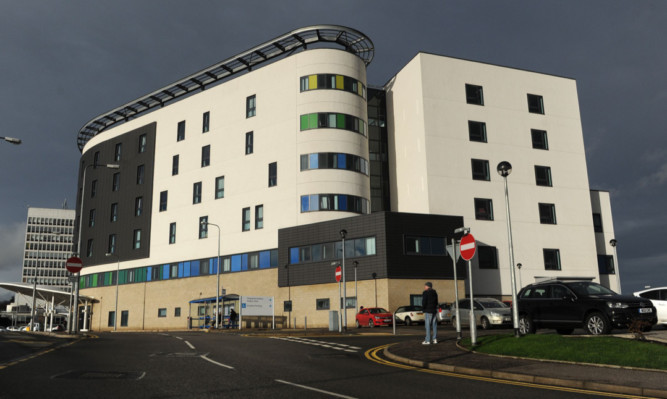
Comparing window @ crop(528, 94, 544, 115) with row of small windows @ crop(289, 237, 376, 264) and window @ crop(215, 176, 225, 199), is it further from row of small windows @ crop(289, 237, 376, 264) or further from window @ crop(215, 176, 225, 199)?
window @ crop(215, 176, 225, 199)

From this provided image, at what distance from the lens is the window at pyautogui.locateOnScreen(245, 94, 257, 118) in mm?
52938

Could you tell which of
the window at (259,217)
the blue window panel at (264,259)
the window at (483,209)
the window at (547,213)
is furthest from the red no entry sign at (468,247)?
the window at (547,213)

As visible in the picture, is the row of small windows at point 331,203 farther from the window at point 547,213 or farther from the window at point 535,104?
the window at point 535,104

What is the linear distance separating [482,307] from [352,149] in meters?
23.5

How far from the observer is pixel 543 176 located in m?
50.6

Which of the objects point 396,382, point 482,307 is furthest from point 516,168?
point 396,382

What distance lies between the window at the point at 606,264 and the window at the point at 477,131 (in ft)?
55.9

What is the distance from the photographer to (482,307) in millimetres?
27234

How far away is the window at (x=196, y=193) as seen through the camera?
5612 cm

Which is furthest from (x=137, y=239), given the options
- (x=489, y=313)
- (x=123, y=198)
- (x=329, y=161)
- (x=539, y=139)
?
(x=489, y=313)

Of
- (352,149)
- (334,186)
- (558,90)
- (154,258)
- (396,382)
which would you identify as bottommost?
(396,382)

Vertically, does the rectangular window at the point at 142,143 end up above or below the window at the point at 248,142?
above

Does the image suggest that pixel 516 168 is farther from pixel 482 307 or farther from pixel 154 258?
pixel 154 258

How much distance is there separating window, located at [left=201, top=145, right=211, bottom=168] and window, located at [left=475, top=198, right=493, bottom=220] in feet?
86.2
